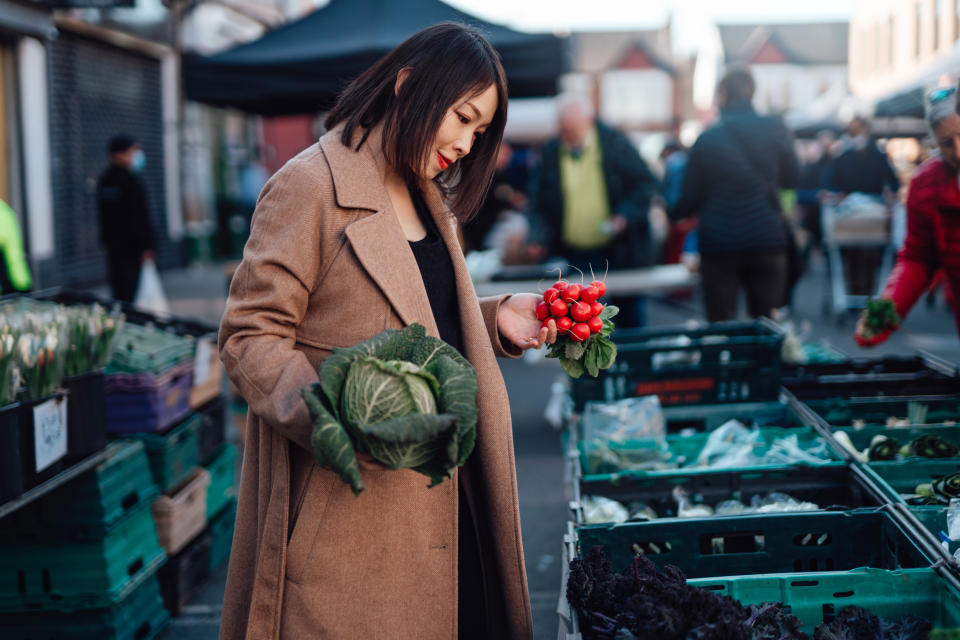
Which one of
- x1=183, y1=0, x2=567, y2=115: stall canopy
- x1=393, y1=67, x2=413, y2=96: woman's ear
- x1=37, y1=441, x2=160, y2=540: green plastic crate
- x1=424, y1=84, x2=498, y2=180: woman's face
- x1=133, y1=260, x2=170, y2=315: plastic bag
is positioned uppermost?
x1=183, y1=0, x2=567, y2=115: stall canopy

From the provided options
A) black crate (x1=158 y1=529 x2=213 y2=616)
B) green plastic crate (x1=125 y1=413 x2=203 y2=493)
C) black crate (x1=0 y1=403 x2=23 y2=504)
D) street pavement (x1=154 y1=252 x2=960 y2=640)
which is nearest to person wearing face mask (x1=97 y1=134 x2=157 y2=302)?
street pavement (x1=154 y1=252 x2=960 y2=640)

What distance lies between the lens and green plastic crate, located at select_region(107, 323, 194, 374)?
161 inches

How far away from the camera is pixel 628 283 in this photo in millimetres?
6781

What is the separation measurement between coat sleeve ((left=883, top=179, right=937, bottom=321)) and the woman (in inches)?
87.8

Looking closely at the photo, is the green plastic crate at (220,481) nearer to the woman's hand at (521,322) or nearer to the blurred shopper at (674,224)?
the woman's hand at (521,322)

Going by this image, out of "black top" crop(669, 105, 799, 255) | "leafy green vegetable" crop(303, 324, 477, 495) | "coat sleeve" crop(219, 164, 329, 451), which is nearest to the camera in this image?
"leafy green vegetable" crop(303, 324, 477, 495)

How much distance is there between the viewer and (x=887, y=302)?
3898mm

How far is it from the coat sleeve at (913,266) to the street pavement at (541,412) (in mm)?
1548

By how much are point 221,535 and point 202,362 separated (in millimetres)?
856

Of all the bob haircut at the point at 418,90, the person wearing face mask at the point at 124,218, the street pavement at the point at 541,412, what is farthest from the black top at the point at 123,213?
the bob haircut at the point at 418,90

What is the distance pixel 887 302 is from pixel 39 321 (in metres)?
3.22

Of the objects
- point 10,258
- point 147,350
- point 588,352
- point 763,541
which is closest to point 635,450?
point 763,541

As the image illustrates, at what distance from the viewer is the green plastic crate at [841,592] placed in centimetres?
229

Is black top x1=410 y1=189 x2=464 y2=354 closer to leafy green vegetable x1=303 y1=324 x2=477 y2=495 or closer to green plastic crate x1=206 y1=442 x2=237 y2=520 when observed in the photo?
leafy green vegetable x1=303 y1=324 x2=477 y2=495
